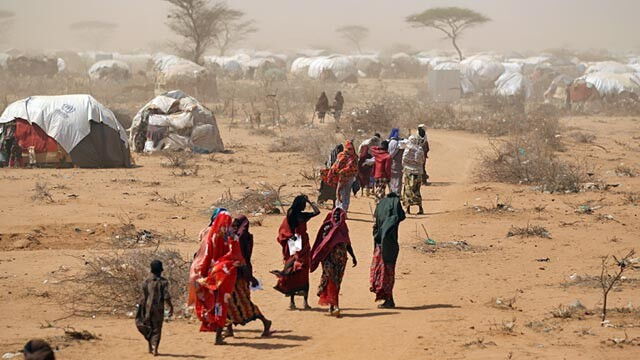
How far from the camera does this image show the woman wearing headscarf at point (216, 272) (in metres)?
7.24

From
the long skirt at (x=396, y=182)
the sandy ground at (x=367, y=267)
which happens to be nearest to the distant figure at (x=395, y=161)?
the long skirt at (x=396, y=182)

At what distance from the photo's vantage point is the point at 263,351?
727 cm

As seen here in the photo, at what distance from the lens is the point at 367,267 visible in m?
10.4

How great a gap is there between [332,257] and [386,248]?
51cm

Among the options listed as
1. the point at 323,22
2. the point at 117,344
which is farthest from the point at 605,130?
the point at 323,22

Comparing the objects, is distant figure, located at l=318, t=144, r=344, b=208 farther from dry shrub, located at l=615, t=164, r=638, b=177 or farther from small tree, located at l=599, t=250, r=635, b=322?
dry shrub, located at l=615, t=164, r=638, b=177

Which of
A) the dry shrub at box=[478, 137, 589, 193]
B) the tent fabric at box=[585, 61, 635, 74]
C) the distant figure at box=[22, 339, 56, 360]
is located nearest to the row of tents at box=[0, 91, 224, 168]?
the dry shrub at box=[478, 137, 589, 193]

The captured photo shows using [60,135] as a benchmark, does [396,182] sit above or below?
below

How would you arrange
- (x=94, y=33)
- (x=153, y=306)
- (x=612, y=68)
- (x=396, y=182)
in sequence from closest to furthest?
(x=153, y=306) → (x=396, y=182) → (x=612, y=68) → (x=94, y=33)

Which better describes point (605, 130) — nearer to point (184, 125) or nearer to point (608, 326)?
point (184, 125)

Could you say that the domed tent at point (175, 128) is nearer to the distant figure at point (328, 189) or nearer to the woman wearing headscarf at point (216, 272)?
the distant figure at point (328, 189)

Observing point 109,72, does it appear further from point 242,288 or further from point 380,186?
point 242,288

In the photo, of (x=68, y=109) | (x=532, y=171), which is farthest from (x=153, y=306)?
(x=68, y=109)

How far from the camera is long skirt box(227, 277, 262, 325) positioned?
24.3ft
